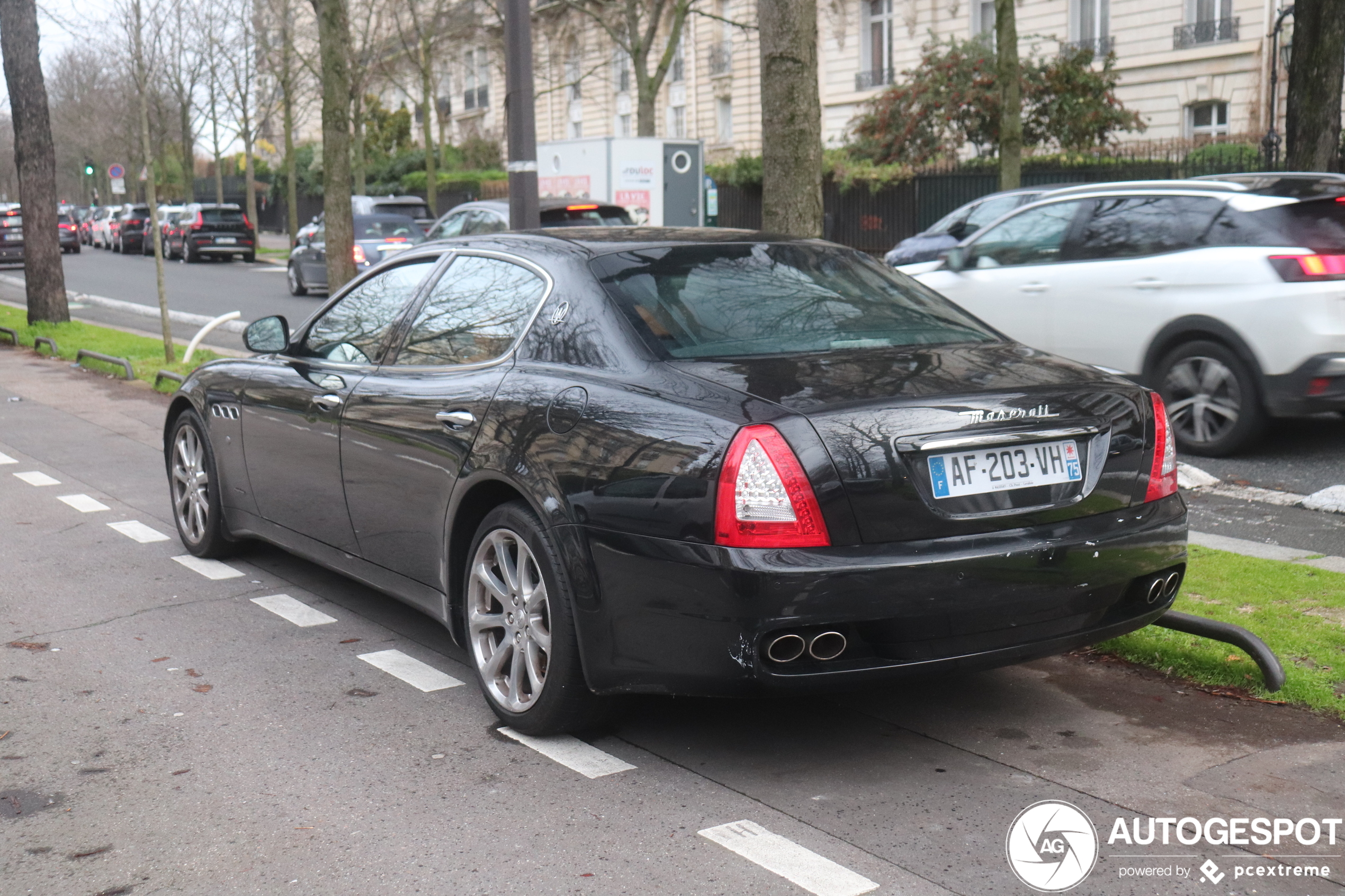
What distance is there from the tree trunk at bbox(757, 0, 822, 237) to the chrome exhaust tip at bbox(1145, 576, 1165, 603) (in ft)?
15.1

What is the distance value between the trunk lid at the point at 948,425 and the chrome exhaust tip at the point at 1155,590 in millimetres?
251

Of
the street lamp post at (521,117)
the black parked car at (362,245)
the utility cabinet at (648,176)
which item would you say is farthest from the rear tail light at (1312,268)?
the black parked car at (362,245)

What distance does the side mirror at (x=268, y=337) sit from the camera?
617 cm

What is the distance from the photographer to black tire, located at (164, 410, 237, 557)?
21.8 feet

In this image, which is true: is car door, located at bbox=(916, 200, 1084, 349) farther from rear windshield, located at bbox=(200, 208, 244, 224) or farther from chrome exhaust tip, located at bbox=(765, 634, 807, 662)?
rear windshield, located at bbox=(200, 208, 244, 224)

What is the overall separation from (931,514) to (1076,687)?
1359 millimetres

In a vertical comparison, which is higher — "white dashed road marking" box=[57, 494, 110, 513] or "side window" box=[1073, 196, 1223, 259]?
"side window" box=[1073, 196, 1223, 259]

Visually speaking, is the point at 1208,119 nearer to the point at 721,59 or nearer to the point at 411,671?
the point at 721,59

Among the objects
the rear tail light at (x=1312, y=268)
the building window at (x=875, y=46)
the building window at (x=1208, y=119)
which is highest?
the building window at (x=875, y=46)

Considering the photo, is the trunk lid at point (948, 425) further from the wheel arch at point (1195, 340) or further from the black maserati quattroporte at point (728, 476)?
the wheel arch at point (1195, 340)

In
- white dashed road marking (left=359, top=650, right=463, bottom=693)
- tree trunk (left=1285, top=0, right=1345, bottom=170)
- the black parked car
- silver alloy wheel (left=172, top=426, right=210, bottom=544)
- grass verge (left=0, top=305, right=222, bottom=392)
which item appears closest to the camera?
white dashed road marking (left=359, top=650, right=463, bottom=693)

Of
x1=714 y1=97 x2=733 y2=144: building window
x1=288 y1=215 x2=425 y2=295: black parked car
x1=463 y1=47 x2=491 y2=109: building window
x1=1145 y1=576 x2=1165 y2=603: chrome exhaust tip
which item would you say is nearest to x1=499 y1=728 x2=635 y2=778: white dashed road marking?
x1=1145 y1=576 x2=1165 y2=603: chrome exhaust tip

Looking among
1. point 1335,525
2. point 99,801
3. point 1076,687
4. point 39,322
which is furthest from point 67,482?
point 39,322

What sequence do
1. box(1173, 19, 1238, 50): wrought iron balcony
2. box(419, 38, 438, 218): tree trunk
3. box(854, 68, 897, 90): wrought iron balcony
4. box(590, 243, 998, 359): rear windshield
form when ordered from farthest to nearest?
box(419, 38, 438, 218): tree trunk
box(854, 68, 897, 90): wrought iron balcony
box(1173, 19, 1238, 50): wrought iron balcony
box(590, 243, 998, 359): rear windshield
